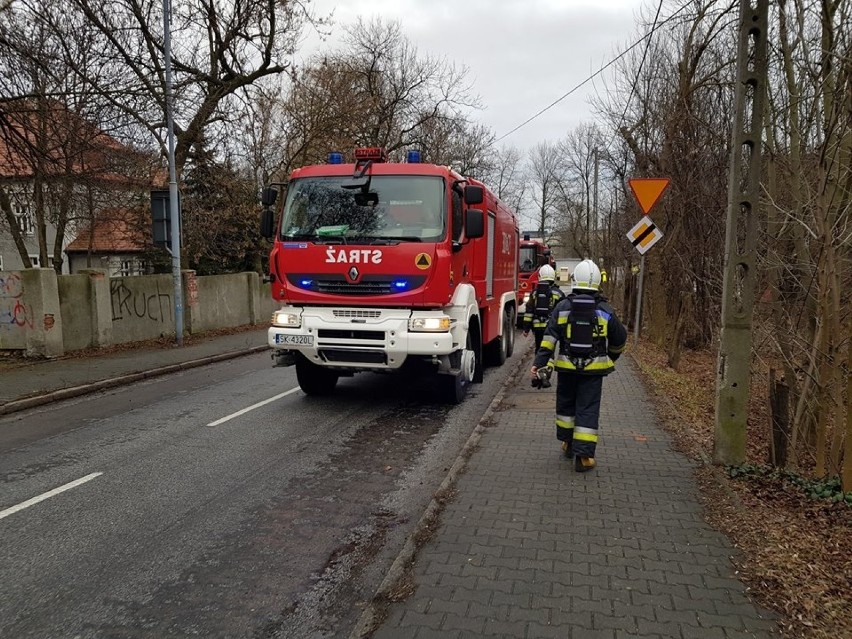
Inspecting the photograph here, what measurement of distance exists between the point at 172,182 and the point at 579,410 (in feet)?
40.7

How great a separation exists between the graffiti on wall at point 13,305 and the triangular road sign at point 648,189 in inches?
470

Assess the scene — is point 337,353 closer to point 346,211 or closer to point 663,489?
point 346,211

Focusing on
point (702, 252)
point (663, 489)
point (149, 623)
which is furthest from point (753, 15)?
point (702, 252)

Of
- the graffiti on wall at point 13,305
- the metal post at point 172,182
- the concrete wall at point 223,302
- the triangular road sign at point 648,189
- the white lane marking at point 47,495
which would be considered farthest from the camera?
the concrete wall at point 223,302

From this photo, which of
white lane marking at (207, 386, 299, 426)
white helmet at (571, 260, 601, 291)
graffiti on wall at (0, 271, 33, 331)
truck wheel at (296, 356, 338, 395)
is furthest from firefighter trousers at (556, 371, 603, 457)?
graffiti on wall at (0, 271, 33, 331)

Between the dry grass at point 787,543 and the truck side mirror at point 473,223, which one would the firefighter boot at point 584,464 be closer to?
the dry grass at point 787,543

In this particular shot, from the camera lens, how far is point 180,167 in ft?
57.7

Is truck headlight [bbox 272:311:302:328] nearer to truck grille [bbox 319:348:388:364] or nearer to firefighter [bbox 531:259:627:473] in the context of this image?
truck grille [bbox 319:348:388:364]

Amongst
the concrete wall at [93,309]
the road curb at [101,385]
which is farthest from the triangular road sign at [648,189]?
the concrete wall at [93,309]

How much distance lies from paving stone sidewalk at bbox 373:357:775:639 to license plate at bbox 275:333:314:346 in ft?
9.07

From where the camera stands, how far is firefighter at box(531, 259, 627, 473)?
17.3 feet

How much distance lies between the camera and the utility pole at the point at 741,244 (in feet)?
15.9

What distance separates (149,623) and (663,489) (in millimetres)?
3729

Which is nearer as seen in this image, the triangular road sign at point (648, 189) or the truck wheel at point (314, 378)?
the truck wheel at point (314, 378)
